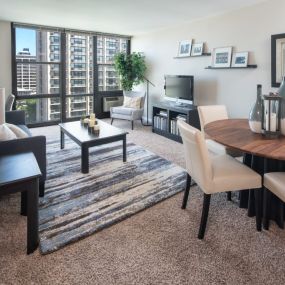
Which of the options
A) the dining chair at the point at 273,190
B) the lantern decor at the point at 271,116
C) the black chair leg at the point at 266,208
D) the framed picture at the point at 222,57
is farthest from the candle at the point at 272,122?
the framed picture at the point at 222,57

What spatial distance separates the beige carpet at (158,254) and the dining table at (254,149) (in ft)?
0.42

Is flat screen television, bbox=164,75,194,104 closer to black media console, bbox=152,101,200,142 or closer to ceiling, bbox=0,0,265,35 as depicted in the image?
black media console, bbox=152,101,200,142

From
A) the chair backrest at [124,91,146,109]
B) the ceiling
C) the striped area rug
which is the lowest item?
the striped area rug

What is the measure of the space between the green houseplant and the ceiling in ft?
2.17

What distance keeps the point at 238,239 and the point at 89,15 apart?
419 cm

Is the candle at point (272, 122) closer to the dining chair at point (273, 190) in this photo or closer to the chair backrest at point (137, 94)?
the dining chair at point (273, 190)

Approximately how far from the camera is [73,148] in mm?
4227

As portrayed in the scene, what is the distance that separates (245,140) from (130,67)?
173 inches

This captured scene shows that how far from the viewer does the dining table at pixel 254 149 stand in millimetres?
1838

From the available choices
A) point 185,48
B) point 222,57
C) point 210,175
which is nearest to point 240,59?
point 222,57

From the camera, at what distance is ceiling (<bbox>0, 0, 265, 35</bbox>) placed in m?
3.75

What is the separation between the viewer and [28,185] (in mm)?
1722

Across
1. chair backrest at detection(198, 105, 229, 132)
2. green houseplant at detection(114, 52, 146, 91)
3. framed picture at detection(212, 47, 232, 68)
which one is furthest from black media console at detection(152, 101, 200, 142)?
chair backrest at detection(198, 105, 229, 132)

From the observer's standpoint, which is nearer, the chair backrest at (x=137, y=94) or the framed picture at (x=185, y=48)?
the framed picture at (x=185, y=48)
